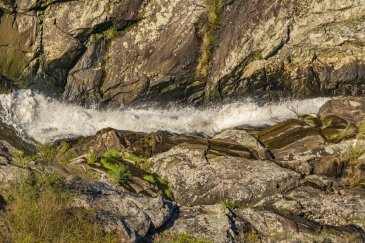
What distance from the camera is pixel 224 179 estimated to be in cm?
1791

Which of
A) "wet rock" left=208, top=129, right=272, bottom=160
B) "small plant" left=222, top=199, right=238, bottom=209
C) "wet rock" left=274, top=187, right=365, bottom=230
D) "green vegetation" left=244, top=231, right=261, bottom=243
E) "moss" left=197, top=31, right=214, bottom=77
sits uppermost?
"moss" left=197, top=31, right=214, bottom=77

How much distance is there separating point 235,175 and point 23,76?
13837mm

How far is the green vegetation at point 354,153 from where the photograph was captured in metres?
19.4

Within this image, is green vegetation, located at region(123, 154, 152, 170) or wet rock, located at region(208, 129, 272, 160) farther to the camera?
wet rock, located at region(208, 129, 272, 160)

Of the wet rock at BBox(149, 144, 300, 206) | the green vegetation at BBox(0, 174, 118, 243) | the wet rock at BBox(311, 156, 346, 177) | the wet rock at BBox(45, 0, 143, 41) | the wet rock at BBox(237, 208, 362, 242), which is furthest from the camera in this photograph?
the wet rock at BBox(45, 0, 143, 41)

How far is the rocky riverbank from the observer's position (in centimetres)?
1477

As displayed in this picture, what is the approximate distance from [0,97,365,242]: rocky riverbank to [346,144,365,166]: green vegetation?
0.04m

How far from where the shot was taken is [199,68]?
25141 millimetres

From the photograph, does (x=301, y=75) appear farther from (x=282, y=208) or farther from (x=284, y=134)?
(x=282, y=208)

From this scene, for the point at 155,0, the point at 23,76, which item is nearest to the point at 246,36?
the point at 155,0

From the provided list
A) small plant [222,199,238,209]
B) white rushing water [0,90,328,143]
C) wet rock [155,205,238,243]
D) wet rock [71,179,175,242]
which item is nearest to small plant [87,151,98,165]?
wet rock [71,179,175,242]

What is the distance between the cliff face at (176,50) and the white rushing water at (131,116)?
630 mm

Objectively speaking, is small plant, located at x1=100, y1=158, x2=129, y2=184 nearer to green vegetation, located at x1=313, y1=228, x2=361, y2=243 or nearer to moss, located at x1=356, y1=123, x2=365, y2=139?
green vegetation, located at x1=313, y1=228, x2=361, y2=243

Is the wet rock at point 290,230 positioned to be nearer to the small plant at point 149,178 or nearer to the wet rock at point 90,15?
the small plant at point 149,178
